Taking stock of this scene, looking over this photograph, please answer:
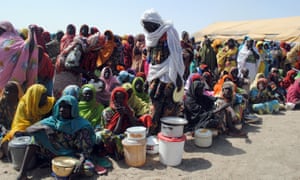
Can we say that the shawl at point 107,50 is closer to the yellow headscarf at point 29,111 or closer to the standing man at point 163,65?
the standing man at point 163,65

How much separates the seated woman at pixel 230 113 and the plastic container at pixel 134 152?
6.51ft

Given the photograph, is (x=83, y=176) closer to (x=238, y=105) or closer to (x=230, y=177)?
(x=230, y=177)

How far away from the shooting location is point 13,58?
15.6 ft

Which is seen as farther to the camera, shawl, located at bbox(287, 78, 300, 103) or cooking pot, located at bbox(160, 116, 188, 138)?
shawl, located at bbox(287, 78, 300, 103)

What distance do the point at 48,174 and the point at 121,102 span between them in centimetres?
141

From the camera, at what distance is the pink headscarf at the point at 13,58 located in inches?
187

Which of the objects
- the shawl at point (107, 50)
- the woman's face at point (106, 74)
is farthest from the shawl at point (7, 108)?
the shawl at point (107, 50)

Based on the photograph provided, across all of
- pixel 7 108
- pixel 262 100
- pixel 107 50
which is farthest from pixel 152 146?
pixel 262 100

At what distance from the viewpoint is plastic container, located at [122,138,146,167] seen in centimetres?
397

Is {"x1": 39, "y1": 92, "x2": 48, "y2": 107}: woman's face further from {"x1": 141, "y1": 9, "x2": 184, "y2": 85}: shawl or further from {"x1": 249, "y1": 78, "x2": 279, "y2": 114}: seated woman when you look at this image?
{"x1": 249, "y1": 78, "x2": 279, "y2": 114}: seated woman

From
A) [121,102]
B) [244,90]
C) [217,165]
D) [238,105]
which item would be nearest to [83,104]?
[121,102]

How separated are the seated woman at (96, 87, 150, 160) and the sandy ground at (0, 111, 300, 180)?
0.24m

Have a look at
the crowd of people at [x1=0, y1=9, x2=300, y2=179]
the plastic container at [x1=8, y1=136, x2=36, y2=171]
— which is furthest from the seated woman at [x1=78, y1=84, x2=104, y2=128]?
the plastic container at [x1=8, y1=136, x2=36, y2=171]

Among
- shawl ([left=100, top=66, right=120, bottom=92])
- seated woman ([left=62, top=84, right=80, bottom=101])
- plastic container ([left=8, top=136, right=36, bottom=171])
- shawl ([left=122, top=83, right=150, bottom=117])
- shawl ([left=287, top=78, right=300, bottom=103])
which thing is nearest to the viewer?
plastic container ([left=8, top=136, right=36, bottom=171])
